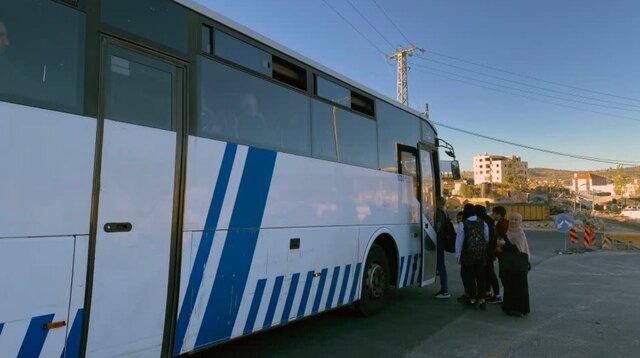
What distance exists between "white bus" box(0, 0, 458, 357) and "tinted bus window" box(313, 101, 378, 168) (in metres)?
0.04

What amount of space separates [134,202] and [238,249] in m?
1.26

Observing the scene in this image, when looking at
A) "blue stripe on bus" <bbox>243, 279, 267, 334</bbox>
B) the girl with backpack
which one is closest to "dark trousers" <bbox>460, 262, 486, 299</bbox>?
the girl with backpack

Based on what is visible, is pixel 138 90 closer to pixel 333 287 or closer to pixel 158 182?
pixel 158 182

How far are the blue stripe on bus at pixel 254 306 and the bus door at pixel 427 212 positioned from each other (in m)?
4.39

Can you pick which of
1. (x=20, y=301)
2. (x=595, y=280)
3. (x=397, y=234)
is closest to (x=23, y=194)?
(x=20, y=301)

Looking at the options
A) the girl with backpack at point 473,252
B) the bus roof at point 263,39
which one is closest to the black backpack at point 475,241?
the girl with backpack at point 473,252

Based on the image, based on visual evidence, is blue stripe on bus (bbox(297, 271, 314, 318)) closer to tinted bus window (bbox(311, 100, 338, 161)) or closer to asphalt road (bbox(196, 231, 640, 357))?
asphalt road (bbox(196, 231, 640, 357))

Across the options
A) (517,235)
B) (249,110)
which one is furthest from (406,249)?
(249,110)

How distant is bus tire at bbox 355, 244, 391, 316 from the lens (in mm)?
7031

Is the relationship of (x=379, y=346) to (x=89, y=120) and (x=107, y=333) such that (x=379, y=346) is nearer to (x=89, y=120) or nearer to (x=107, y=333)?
(x=107, y=333)

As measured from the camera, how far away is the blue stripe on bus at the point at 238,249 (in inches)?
170

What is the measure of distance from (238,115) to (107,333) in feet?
7.59

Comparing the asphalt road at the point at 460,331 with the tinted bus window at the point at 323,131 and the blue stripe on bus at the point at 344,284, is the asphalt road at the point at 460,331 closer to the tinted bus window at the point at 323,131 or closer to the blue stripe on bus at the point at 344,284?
the blue stripe on bus at the point at 344,284

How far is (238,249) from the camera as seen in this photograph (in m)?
4.58
